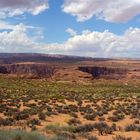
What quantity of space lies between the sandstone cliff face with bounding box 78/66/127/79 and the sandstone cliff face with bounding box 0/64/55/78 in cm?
946

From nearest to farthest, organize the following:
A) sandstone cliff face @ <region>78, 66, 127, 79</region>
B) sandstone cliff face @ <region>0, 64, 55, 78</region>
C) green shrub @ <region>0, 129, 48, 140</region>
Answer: green shrub @ <region>0, 129, 48, 140</region> → sandstone cliff face @ <region>0, 64, 55, 78</region> → sandstone cliff face @ <region>78, 66, 127, 79</region>

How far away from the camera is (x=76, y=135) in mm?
15883

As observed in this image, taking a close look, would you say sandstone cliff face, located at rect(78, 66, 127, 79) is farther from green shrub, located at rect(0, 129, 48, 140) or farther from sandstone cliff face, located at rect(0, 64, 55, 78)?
green shrub, located at rect(0, 129, 48, 140)

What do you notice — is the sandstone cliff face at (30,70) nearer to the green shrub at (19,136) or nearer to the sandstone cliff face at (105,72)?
the sandstone cliff face at (105,72)

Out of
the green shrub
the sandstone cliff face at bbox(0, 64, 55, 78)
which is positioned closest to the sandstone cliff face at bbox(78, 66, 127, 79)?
the sandstone cliff face at bbox(0, 64, 55, 78)

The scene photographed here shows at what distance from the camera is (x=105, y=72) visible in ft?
385

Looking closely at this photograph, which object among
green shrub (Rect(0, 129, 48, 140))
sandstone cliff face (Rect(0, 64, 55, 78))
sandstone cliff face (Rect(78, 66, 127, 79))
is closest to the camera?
green shrub (Rect(0, 129, 48, 140))

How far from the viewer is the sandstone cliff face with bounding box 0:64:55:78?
114 metres

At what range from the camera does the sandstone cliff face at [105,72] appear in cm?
11494

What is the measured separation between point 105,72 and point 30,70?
22.9 meters

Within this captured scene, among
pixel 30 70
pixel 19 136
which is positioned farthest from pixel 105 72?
pixel 19 136

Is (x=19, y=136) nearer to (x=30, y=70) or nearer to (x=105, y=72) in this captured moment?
(x=30, y=70)

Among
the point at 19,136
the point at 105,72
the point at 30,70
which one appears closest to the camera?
the point at 19,136

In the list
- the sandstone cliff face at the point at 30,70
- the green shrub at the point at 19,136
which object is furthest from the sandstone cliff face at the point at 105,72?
the green shrub at the point at 19,136
